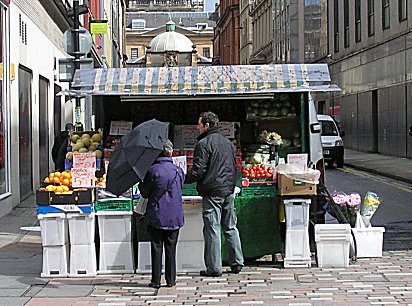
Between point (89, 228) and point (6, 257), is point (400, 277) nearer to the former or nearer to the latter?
point (89, 228)

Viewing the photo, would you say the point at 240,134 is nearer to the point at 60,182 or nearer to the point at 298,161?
the point at 298,161

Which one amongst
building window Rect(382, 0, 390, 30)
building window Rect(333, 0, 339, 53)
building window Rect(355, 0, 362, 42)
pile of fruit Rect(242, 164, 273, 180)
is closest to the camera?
pile of fruit Rect(242, 164, 273, 180)

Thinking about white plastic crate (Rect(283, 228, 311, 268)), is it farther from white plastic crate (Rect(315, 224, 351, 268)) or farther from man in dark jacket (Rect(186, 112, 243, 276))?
man in dark jacket (Rect(186, 112, 243, 276))

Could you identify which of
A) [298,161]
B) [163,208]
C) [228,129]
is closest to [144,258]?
[163,208]

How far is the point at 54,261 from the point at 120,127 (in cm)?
249

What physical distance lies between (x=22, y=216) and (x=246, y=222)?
21.9 ft

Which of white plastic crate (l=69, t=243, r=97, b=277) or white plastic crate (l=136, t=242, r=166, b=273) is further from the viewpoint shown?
white plastic crate (l=136, t=242, r=166, b=273)

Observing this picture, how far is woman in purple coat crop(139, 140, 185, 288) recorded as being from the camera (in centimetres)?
912

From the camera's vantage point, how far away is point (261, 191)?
1059 cm

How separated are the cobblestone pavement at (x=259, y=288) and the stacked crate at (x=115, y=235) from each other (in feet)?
0.52

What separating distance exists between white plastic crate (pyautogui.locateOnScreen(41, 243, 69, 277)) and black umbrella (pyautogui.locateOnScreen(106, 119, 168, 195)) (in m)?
1.24

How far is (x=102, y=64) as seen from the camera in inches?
1726

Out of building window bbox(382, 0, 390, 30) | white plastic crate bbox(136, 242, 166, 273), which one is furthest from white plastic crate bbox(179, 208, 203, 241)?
building window bbox(382, 0, 390, 30)

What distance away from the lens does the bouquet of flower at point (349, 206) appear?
11.1m
